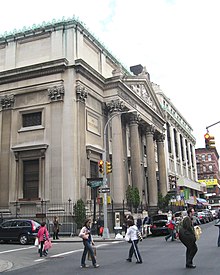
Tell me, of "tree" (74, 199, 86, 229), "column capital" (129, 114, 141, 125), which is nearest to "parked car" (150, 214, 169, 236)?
"tree" (74, 199, 86, 229)

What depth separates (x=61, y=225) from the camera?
28516 mm

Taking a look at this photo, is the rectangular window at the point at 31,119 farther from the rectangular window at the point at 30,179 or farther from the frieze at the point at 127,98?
the frieze at the point at 127,98

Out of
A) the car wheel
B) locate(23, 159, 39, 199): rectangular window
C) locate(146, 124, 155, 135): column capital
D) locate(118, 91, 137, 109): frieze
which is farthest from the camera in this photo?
locate(146, 124, 155, 135): column capital

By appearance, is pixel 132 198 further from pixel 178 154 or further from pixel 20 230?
pixel 178 154

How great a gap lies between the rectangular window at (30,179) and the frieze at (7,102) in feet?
19.4

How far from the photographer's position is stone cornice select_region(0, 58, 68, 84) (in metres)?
32.3

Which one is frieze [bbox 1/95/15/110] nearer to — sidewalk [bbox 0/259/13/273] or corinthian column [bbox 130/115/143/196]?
corinthian column [bbox 130/115/143/196]

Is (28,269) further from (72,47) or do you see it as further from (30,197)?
(72,47)

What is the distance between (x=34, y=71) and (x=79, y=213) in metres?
14.6

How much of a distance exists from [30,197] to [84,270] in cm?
2112

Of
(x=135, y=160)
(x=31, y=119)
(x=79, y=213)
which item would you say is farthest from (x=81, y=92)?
(x=135, y=160)

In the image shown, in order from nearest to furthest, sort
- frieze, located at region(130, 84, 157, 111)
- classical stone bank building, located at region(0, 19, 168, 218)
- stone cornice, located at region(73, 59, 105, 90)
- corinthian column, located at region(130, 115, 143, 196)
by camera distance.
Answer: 1. classical stone bank building, located at region(0, 19, 168, 218)
2. stone cornice, located at region(73, 59, 105, 90)
3. corinthian column, located at region(130, 115, 143, 196)
4. frieze, located at region(130, 84, 157, 111)

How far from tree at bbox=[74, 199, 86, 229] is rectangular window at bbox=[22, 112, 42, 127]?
944 cm

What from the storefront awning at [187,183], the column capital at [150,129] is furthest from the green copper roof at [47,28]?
the storefront awning at [187,183]
